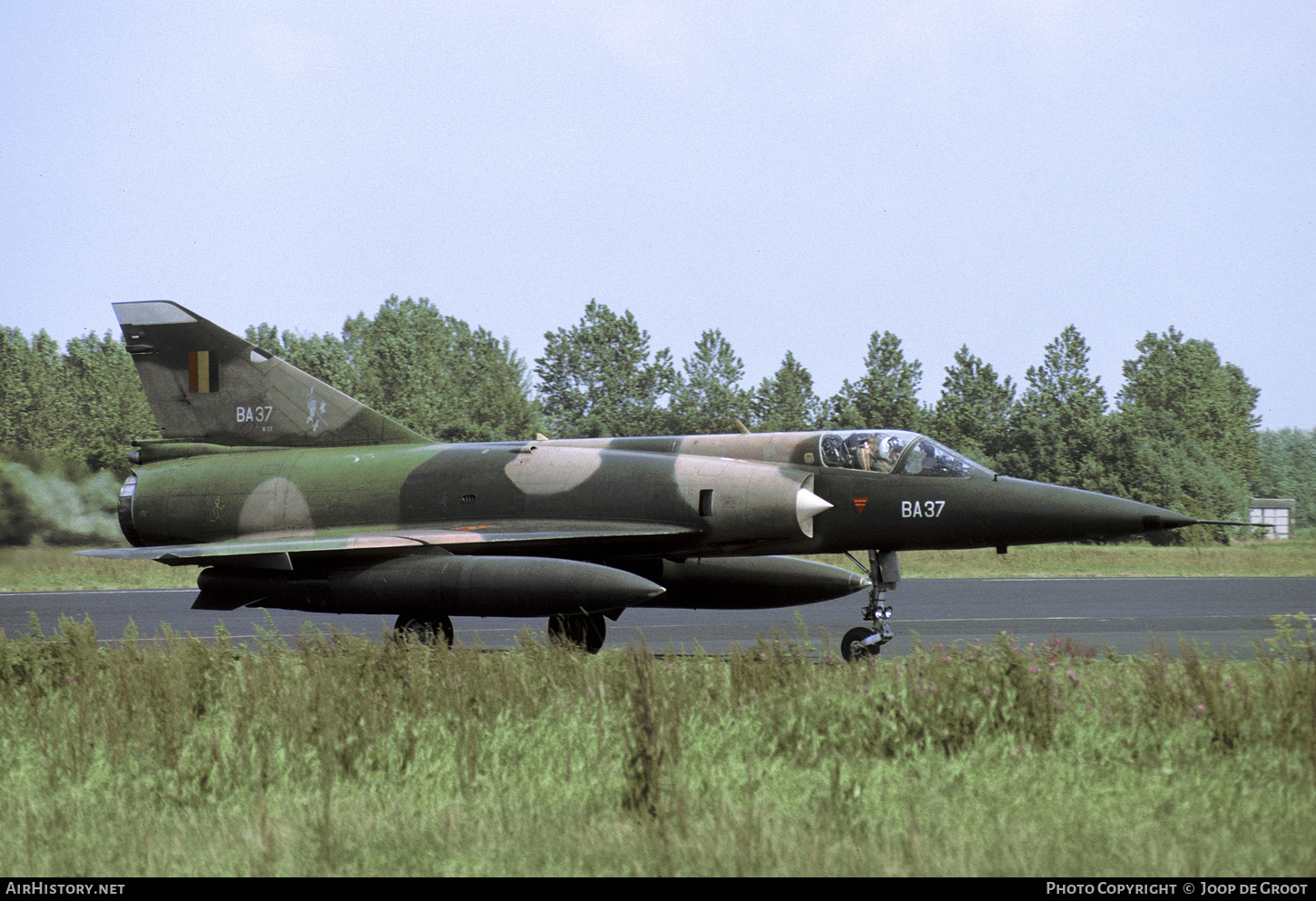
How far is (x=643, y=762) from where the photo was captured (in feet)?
20.2

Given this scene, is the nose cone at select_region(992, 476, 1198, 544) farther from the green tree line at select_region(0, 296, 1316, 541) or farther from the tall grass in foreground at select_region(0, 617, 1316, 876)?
the green tree line at select_region(0, 296, 1316, 541)

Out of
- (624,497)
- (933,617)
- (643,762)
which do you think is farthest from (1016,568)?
(643,762)

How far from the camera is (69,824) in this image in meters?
5.78

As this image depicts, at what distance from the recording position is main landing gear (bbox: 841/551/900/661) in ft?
38.9

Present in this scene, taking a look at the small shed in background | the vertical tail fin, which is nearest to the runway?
the vertical tail fin

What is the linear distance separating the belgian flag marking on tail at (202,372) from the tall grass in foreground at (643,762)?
6.58m

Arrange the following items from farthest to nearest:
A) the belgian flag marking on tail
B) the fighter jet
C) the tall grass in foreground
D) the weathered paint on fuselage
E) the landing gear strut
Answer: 1. the belgian flag marking on tail
2. the landing gear strut
3. the weathered paint on fuselage
4. the fighter jet
5. the tall grass in foreground

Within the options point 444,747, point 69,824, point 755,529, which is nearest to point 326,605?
point 755,529

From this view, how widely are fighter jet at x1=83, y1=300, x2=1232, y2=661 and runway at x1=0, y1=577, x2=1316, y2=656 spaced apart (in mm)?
693

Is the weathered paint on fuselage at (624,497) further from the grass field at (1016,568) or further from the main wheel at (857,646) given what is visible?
the grass field at (1016,568)

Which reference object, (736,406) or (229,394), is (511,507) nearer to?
(229,394)

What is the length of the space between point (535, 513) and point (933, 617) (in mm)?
7103

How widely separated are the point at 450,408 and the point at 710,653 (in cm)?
8160

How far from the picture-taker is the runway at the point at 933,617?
14.7 m
